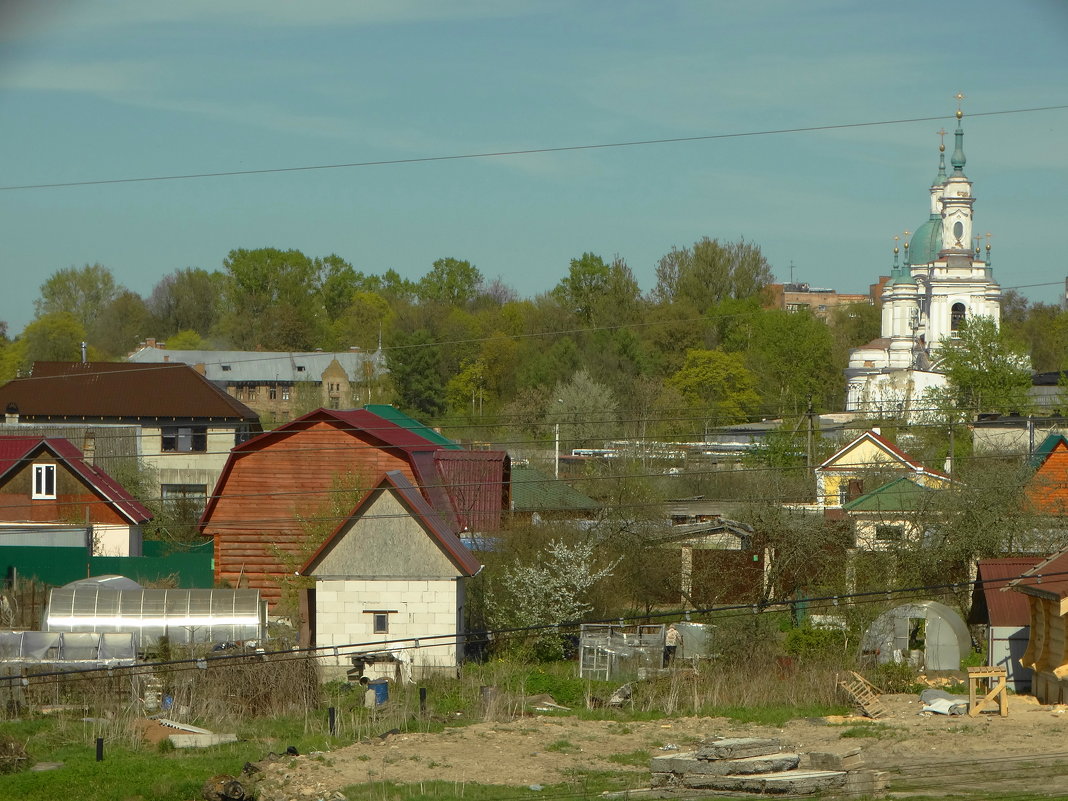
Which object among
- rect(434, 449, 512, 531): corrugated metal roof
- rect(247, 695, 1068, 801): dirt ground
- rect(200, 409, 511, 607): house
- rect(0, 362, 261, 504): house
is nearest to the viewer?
rect(247, 695, 1068, 801): dirt ground

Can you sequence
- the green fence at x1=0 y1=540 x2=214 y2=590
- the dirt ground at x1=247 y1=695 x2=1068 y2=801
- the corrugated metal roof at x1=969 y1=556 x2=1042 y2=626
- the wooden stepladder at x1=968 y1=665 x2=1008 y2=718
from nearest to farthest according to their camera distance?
the dirt ground at x1=247 y1=695 x2=1068 y2=801
the wooden stepladder at x1=968 y1=665 x2=1008 y2=718
the corrugated metal roof at x1=969 y1=556 x2=1042 y2=626
the green fence at x1=0 y1=540 x2=214 y2=590

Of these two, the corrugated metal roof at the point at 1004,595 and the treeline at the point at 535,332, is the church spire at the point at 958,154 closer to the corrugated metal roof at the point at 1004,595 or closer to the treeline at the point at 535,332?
the treeline at the point at 535,332

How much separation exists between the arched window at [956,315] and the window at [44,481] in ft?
225

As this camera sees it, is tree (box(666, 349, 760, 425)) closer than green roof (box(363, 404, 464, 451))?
No

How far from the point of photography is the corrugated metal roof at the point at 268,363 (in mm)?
88375

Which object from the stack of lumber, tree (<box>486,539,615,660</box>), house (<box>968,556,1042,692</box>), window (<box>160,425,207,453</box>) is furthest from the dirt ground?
window (<box>160,425,207,453</box>)

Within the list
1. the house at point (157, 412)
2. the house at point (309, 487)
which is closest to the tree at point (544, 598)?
the house at point (309, 487)

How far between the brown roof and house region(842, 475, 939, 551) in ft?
80.7

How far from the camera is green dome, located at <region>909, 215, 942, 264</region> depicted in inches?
3735

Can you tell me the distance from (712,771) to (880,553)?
1503 cm

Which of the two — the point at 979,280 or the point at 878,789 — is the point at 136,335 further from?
the point at 878,789

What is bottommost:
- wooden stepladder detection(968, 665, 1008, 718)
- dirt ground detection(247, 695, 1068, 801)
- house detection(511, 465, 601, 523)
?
dirt ground detection(247, 695, 1068, 801)

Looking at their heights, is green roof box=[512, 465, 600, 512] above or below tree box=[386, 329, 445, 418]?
below

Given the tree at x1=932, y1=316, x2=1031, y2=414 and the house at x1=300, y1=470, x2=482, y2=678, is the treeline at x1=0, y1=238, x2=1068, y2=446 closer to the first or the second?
the tree at x1=932, y1=316, x2=1031, y2=414
